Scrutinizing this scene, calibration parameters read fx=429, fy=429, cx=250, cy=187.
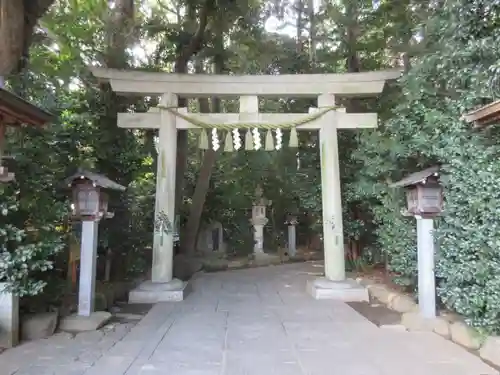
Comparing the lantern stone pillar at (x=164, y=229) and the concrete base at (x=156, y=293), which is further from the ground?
the lantern stone pillar at (x=164, y=229)

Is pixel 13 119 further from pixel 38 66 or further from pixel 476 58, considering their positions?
pixel 476 58

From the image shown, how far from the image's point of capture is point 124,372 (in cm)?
390

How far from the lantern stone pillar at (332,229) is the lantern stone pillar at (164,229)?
2.78 metres

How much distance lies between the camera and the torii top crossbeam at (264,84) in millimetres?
Answer: 8523

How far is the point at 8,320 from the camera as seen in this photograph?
4.79m

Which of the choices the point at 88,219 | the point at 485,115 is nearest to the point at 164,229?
the point at 88,219

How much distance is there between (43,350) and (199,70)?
917 centimetres

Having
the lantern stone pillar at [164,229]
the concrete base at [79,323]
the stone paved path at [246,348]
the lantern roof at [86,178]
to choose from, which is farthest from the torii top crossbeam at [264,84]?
the concrete base at [79,323]

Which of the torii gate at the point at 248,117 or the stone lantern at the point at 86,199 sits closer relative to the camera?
the stone lantern at the point at 86,199

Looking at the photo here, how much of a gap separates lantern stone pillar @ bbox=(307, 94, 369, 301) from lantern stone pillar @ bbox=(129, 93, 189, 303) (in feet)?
9.13

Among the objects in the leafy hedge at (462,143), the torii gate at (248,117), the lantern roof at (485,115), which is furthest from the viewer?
the torii gate at (248,117)

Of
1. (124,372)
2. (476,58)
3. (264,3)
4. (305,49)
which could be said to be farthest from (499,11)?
(305,49)

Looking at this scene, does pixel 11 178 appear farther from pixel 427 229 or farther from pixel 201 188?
pixel 201 188

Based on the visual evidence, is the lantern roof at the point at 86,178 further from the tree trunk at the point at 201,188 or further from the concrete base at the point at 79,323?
the tree trunk at the point at 201,188
